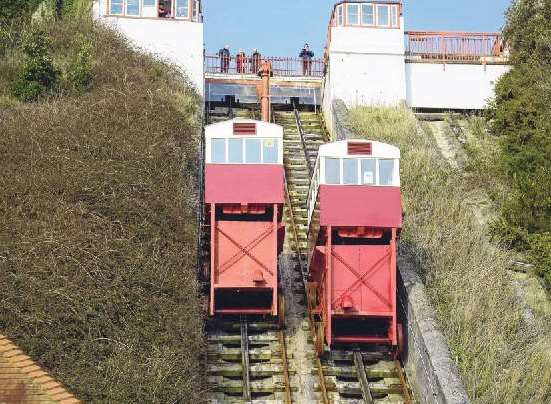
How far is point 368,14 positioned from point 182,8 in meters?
6.17

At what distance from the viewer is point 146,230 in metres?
19.2

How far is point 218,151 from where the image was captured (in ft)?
62.9

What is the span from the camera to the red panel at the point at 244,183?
1877 centimetres

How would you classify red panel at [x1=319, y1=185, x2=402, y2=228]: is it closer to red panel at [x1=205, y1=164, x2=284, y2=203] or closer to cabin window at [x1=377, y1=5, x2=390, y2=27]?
red panel at [x1=205, y1=164, x2=284, y2=203]

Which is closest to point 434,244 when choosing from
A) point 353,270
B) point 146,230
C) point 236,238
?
point 353,270

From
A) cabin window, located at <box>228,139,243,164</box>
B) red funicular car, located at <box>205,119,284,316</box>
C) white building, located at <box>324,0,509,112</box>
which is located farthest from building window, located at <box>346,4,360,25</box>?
cabin window, located at <box>228,139,243,164</box>

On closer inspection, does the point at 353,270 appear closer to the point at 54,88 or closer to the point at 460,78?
the point at 54,88

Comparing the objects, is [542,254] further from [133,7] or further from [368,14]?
[133,7]

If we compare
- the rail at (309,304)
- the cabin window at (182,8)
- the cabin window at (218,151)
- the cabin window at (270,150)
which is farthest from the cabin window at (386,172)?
the cabin window at (182,8)

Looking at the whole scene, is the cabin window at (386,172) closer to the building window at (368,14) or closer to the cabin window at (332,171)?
the cabin window at (332,171)

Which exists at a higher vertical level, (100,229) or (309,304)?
(100,229)

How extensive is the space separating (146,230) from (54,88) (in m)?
9.36

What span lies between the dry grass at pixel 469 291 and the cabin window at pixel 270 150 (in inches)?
143

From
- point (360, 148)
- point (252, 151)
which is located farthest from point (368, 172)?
point (252, 151)
